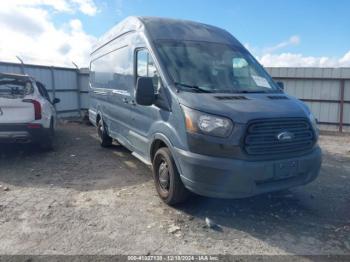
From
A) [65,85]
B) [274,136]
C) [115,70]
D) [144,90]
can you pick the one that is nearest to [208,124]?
[274,136]

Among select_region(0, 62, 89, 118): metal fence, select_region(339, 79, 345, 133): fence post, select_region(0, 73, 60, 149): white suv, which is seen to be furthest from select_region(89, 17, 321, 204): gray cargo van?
select_region(0, 62, 89, 118): metal fence

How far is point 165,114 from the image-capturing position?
403 cm

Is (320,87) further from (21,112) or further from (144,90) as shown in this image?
(21,112)

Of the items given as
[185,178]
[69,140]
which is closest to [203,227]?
[185,178]

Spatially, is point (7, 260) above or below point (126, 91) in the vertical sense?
below

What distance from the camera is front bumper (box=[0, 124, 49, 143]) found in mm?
5930

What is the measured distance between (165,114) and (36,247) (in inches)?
83.9

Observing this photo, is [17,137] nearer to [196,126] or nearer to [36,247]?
[36,247]

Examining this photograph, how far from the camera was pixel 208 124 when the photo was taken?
3432 mm

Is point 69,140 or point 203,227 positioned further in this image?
point 69,140

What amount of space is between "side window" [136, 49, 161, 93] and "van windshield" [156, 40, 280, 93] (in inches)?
8.3

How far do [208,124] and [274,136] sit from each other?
803 mm

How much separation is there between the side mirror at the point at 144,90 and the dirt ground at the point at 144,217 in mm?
1473

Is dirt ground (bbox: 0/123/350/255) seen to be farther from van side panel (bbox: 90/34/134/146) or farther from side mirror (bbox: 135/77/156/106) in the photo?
side mirror (bbox: 135/77/156/106)
